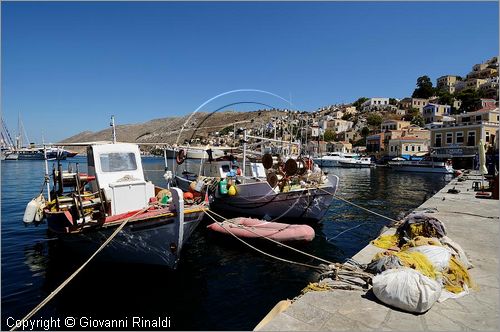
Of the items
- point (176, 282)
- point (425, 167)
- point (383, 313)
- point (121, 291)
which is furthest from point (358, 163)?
point (383, 313)

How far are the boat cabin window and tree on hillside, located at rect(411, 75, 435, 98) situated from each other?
147547 mm

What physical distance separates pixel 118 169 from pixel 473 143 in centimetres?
6920

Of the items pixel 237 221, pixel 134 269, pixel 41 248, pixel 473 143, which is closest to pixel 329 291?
pixel 134 269

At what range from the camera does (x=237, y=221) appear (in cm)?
1526

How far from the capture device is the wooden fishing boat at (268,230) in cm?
1340

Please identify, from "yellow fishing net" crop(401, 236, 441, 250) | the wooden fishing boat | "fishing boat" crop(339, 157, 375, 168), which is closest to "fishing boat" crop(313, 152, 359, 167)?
"fishing boat" crop(339, 157, 375, 168)

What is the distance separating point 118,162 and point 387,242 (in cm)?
1014

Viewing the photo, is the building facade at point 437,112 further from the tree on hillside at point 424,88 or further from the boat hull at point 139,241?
the boat hull at point 139,241

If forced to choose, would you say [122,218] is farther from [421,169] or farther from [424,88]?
[424,88]

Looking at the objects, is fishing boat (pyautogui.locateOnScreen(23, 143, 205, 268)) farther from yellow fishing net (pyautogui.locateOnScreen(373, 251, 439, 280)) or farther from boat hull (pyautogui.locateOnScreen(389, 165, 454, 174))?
boat hull (pyautogui.locateOnScreen(389, 165, 454, 174))

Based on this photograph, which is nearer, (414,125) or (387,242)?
(387,242)

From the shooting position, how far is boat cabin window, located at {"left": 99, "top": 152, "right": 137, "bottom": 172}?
11820 mm

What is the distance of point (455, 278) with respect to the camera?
6.56 m

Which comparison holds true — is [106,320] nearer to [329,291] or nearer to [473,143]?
[329,291]
